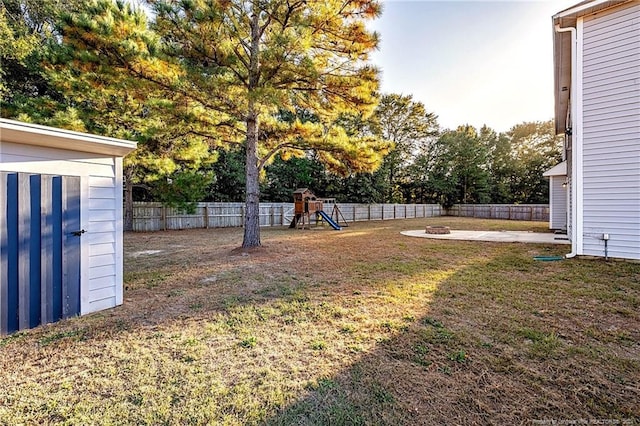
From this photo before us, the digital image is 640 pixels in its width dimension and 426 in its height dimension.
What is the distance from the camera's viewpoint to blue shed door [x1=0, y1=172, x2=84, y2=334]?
2773 millimetres

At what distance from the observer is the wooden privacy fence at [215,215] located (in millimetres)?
12867

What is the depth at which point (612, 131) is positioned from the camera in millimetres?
5586

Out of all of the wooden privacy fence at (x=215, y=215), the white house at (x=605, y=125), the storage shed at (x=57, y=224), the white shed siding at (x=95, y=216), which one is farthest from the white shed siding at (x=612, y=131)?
the wooden privacy fence at (x=215, y=215)

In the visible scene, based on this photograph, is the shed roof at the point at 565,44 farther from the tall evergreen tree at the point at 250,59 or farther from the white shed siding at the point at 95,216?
the white shed siding at the point at 95,216

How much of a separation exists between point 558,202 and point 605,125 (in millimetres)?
8007

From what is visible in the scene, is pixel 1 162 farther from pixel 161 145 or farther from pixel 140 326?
pixel 161 145

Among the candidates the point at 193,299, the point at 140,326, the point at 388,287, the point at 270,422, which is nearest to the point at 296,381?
the point at 270,422

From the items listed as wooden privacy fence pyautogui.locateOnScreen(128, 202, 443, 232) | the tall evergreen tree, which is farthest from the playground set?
the tall evergreen tree

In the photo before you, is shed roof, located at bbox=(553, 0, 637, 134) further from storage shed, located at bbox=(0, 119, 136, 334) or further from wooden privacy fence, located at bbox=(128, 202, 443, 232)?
wooden privacy fence, located at bbox=(128, 202, 443, 232)

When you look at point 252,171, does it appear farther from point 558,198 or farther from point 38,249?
point 558,198

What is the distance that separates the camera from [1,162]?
2.77 meters

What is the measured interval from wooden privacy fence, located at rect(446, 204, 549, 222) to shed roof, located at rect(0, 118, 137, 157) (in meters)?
23.4

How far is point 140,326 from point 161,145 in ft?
28.9

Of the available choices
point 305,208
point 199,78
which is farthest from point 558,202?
point 199,78
